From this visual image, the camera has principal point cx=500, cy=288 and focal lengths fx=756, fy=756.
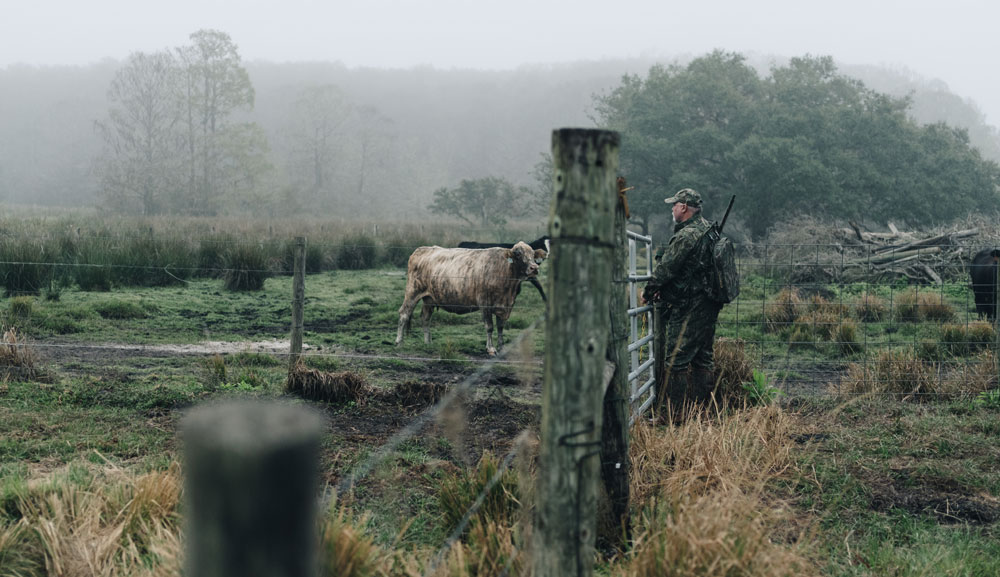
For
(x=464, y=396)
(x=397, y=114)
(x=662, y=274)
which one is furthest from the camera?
(x=397, y=114)

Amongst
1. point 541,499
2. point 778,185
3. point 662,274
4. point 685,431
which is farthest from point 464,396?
point 778,185

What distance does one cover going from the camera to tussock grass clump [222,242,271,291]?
13391 mm

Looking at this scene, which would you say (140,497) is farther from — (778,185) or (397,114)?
(397,114)

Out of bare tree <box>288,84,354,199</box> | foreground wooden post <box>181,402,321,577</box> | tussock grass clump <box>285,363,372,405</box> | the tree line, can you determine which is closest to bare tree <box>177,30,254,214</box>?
bare tree <box>288,84,354,199</box>

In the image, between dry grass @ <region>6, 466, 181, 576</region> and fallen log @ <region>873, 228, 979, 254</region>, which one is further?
fallen log @ <region>873, 228, 979, 254</region>

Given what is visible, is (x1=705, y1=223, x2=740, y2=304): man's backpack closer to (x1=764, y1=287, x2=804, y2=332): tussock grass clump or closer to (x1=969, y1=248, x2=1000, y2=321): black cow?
(x1=764, y1=287, x2=804, y2=332): tussock grass clump

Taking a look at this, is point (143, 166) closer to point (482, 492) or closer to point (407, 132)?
point (482, 492)

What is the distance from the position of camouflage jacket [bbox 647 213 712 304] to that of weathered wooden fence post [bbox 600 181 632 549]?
8.99 ft

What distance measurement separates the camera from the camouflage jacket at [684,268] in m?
5.94

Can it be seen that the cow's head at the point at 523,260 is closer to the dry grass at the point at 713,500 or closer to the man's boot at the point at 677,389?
the man's boot at the point at 677,389

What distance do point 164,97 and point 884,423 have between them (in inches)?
1899

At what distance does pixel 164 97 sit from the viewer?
46.2 metres

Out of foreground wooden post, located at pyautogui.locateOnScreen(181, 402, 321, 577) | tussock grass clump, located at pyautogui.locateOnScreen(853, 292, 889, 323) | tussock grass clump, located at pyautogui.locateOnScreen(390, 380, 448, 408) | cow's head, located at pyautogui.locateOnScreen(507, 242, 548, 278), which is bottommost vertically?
tussock grass clump, located at pyautogui.locateOnScreen(853, 292, 889, 323)

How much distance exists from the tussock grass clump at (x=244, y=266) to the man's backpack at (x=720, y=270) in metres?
9.02
